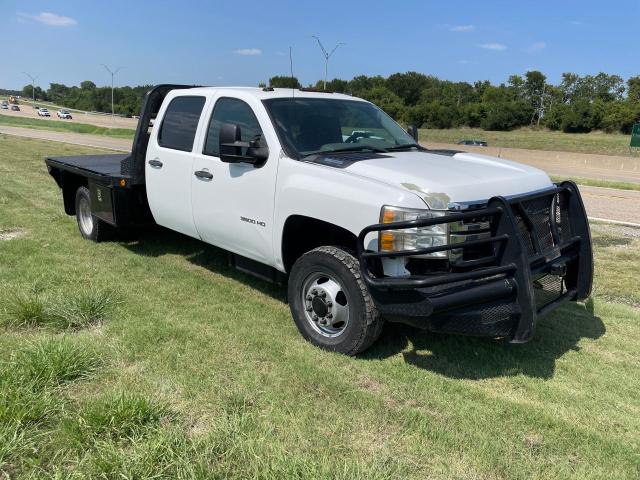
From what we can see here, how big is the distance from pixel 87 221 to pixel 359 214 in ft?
16.2

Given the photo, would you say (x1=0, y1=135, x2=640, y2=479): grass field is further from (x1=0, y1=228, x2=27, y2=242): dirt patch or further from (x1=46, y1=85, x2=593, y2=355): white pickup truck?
(x1=0, y1=228, x2=27, y2=242): dirt patch

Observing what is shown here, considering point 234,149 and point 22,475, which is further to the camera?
point 234,149

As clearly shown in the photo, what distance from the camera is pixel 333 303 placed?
163 inches

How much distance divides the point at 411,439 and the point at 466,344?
5.02ft

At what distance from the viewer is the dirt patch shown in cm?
717

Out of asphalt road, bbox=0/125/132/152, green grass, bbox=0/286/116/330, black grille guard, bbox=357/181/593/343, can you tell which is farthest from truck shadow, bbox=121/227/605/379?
asphalt road, bbox=0/125/132/152

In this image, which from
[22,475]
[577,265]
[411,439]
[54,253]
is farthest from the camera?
[54,253]

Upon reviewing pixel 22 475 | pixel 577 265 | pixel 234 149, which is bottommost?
pixel 22 475

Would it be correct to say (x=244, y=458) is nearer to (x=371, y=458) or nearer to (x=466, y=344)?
(x=371, y=458)

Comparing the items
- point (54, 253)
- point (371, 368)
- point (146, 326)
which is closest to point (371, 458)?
point (371, 368)

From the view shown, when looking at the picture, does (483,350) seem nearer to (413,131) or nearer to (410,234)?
(410,234)

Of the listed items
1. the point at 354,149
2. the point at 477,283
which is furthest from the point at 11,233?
the point at 477,283

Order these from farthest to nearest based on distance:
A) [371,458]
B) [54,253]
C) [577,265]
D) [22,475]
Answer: [54,253], [577,265], [371,458], [22,475]

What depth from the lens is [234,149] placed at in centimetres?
455
